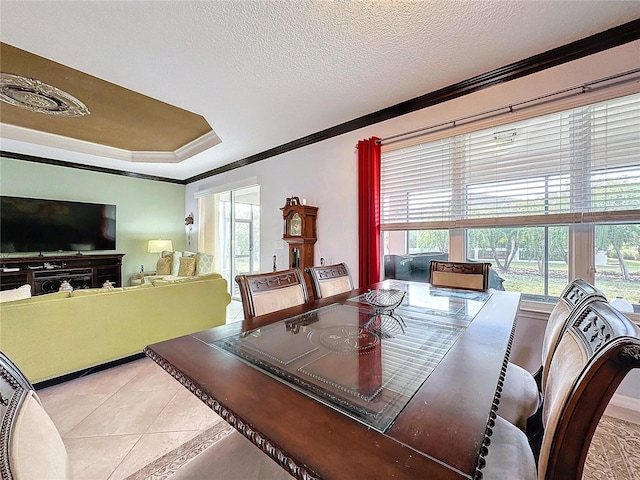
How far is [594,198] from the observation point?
6.22 feet

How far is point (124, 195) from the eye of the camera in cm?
538

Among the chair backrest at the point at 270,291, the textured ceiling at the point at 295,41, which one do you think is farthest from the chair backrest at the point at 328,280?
the textured ceiling at the point at 295,41

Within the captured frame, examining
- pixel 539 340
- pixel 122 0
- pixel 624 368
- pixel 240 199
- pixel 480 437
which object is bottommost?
pixel 539 340

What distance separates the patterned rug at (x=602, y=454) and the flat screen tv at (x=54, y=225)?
4825mm

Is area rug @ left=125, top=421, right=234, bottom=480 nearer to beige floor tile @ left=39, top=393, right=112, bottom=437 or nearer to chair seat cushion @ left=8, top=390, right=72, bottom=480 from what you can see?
beige floor tile @ left=39, top=393, right=112, bottom=437

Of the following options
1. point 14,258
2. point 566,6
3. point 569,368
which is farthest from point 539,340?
point 14,258

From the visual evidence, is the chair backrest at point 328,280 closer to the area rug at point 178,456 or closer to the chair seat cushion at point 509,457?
the area rug at point 178,456

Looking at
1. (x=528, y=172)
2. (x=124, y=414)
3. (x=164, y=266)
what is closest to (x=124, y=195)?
(x=164, y=266)

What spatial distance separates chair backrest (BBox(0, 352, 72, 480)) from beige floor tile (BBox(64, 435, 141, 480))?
132 centimetres

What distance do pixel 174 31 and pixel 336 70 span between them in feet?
3.84

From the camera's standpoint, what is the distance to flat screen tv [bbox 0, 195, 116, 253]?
418cm

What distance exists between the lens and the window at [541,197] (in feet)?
6.05

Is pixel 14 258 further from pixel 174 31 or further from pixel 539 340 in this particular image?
pixel 539 340

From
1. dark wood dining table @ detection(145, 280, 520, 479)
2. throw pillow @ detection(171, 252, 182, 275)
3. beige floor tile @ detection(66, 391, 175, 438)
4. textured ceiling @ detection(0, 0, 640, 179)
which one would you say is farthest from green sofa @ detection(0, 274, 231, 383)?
throw pillow @ detection(171, 252, 182, 275)
